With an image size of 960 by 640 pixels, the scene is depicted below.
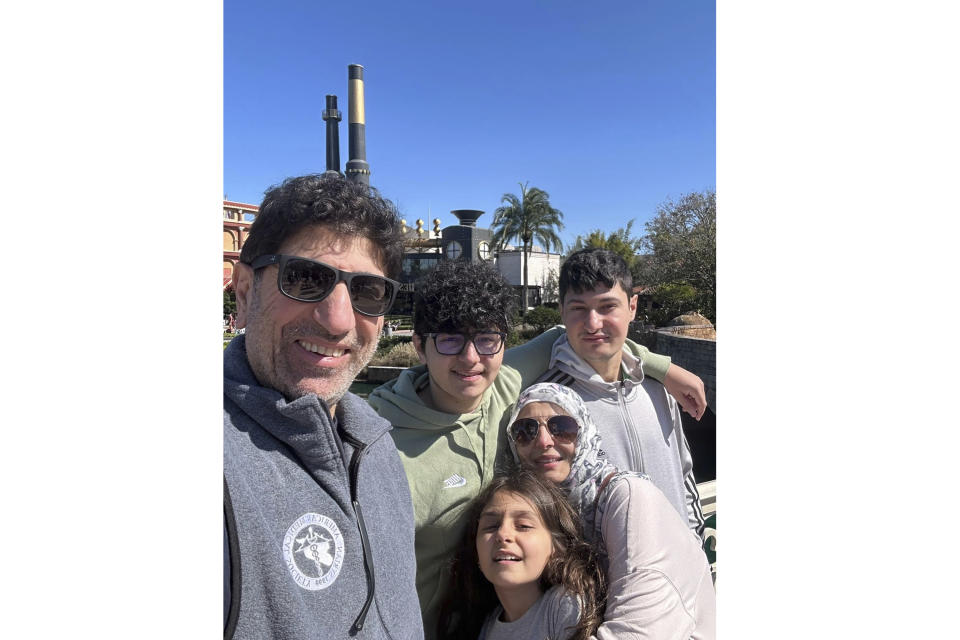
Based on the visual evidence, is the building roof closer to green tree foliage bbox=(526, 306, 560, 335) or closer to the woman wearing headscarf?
the woman wearing headscarf

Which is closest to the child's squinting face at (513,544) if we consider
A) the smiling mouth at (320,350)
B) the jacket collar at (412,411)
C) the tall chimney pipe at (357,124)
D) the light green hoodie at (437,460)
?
the light green hoodie at (437,460)

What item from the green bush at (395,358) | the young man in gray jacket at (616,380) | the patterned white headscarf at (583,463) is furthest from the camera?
the green bush at (395,358)

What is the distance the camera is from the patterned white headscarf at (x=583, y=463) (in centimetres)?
A: 189

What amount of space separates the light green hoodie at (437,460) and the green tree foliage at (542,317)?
1.44 metres

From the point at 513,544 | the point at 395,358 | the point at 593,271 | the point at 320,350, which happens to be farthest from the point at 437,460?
the point at 395,358

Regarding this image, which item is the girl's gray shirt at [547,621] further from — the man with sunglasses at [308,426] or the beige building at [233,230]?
the beige building at [233,230]

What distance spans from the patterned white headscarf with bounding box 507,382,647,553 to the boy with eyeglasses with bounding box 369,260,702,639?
0.17 metres

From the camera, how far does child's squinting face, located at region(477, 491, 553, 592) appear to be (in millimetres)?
1765

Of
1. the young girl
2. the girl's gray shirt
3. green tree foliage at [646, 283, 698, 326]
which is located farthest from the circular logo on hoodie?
green tree foliage at [646, 283, 698, 326]

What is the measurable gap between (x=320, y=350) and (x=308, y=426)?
0.70 feet
